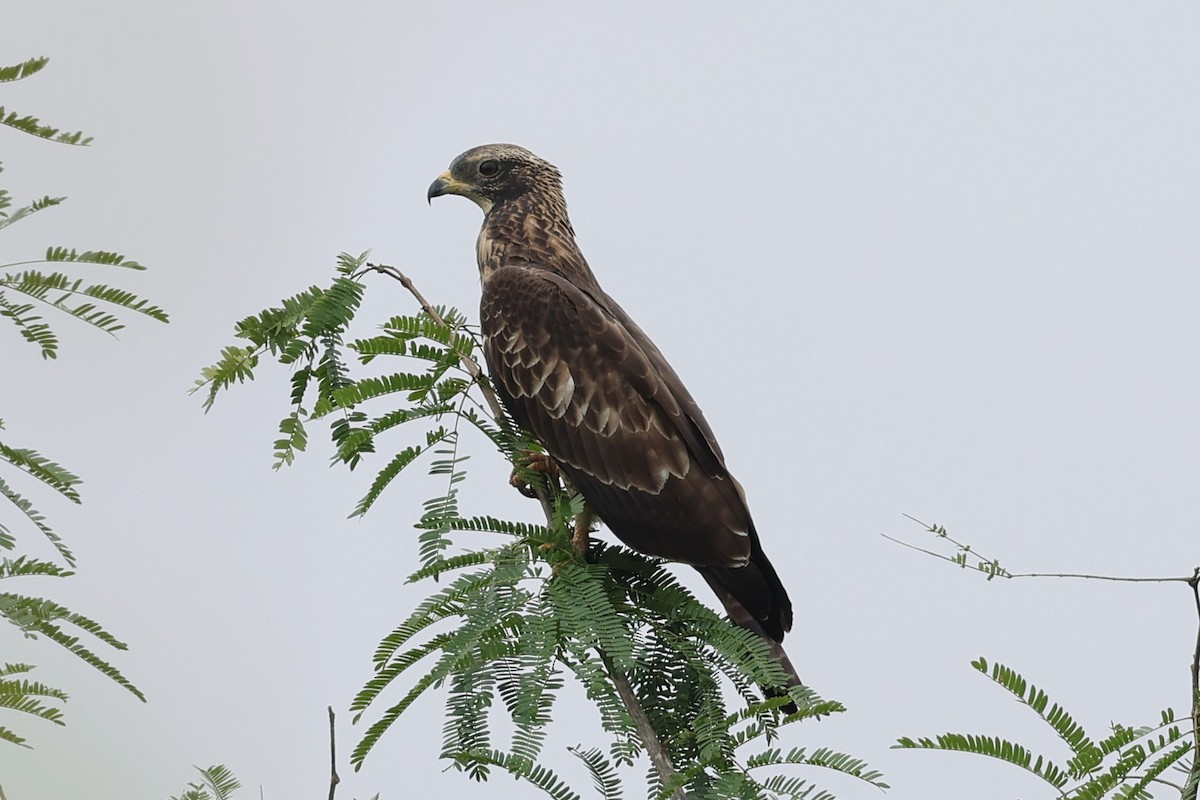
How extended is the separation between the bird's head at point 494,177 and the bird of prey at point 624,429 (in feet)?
3.00

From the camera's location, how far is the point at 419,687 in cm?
332

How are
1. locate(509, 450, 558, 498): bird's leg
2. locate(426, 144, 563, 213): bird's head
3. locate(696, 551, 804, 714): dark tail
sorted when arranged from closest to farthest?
locate(696, 551, 804, 714): dark tail
locate(509, 450, 558, 498): bird's leg
locate(426, 144, 563, 213): bird's head

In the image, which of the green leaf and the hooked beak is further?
the hooked beak

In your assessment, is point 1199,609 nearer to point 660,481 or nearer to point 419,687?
point 419,687

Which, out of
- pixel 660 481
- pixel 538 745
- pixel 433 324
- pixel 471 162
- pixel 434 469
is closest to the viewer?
pixel 538 745

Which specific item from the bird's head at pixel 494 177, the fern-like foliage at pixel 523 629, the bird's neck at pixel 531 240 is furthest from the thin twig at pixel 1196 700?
the bird's head at pixel 494 177

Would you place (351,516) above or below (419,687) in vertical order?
above

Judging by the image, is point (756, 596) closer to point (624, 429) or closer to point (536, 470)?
point (624, 429)

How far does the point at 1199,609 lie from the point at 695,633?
72.2 inches

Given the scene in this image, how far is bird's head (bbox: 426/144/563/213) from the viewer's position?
6.28 meters

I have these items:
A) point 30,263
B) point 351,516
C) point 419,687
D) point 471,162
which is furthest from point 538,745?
point 471,162

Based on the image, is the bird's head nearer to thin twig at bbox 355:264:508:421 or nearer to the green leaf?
thin twig at bbox 355:264:508:421

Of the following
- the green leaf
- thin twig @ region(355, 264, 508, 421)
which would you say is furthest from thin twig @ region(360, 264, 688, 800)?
the green leaf

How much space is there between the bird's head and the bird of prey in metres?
0.92
